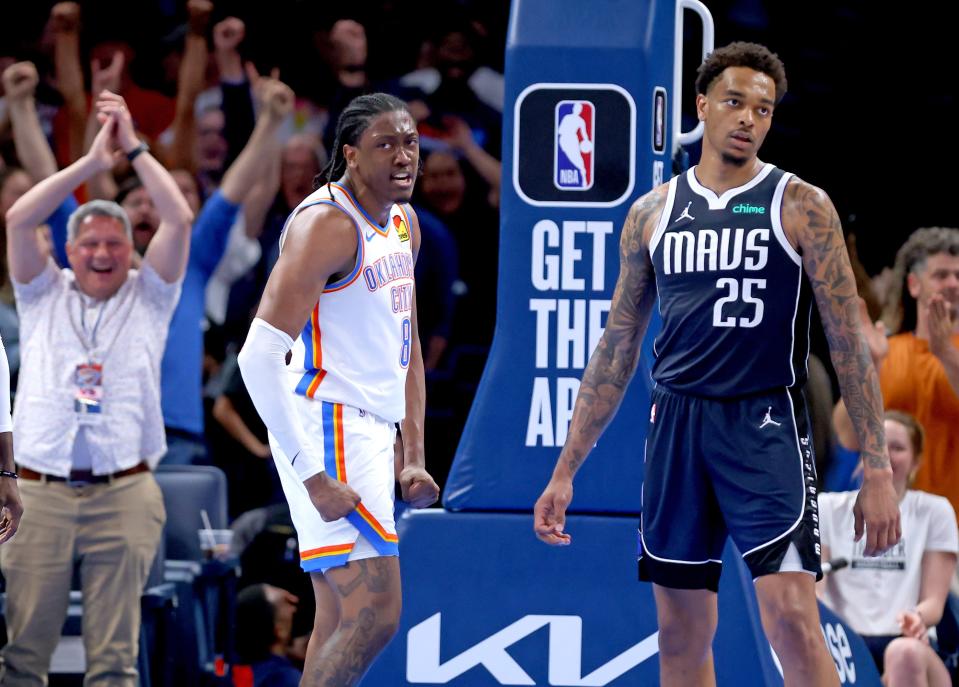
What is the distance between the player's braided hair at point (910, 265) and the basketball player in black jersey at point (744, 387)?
236 cm

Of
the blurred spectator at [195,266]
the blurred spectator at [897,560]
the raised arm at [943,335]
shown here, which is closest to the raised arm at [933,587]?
the blurred spectator at [897,560]

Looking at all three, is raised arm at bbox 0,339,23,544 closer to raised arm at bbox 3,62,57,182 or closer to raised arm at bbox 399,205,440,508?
raised arm at bbox 399,205,440,508

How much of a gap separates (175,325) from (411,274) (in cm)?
260

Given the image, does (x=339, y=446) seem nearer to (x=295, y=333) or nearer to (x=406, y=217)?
(x=295, y=333)

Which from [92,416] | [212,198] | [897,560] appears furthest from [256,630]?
[897,560]

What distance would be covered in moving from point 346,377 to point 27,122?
142 inches

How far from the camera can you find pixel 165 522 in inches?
228

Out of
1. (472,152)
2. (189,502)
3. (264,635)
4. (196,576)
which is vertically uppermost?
(472,152)

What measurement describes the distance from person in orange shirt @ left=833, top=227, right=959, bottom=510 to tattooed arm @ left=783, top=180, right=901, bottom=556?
7.78 ft

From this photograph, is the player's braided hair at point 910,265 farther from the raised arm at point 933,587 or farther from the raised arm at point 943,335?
the raised arm at point 933,587

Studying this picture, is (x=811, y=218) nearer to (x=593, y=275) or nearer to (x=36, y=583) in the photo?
(x=593, y=275)

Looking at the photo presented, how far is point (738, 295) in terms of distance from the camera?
369cm

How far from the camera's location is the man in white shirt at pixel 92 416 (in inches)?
205

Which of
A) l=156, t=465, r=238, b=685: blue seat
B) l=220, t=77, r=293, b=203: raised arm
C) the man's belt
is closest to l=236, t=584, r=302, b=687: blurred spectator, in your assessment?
l=156, t=465, r=238, b=685: blue seat
